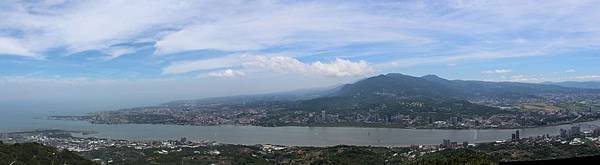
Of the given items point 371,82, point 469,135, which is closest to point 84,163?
point 469,135

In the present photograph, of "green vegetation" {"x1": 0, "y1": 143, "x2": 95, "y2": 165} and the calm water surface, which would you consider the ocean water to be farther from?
"green vegetation" {"x1": 0, "y1": 143, "x2": 95, "y2": 165}

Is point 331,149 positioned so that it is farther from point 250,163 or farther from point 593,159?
point 593,159

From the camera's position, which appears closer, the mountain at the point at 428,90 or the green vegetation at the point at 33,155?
the green vegetation at the point at 33,155

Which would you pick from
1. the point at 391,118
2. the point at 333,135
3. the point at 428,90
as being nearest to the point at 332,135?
the point at 333,135

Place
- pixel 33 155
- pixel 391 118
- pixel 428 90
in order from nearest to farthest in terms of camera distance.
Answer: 1. pixel 33 155
2. pixel 391 118
3. pixel 428 90

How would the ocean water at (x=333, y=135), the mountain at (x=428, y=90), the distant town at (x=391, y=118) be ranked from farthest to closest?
the mountain at (x=428, y=90)
the distant town at (x=391, y=118)
the ocean water at (x=333, y=135)

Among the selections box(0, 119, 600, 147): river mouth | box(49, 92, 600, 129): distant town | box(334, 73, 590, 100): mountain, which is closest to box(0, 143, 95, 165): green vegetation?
box(0, 119, 600, 147): river mouth

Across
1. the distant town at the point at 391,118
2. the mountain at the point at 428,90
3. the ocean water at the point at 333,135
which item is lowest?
the ocean water at the point at 333,135

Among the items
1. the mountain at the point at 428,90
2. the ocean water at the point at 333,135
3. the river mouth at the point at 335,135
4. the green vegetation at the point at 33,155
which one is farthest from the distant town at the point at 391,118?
the green vegetation at the point at 33,155

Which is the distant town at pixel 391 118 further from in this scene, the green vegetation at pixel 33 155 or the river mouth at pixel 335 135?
the green vegetation at pixel 33 155

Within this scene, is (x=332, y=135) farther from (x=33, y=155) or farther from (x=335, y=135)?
(x=33, y=155)

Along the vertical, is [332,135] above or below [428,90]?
below
